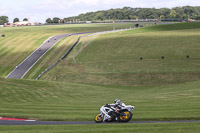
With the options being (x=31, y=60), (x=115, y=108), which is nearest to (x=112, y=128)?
(x=115, y=108)

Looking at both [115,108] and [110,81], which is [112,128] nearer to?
[115,108]

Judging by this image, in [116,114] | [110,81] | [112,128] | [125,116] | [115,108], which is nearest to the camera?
[112,128]

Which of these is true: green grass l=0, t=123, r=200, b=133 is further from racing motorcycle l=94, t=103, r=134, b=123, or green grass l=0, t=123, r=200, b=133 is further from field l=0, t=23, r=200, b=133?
racing motorcycle l=94, t=103, r=134, b=123

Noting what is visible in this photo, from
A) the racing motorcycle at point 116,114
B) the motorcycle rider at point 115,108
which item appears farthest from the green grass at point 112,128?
the motorcycle rider at point 115,108

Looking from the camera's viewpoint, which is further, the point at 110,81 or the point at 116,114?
the point at 110,81

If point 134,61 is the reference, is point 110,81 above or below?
below

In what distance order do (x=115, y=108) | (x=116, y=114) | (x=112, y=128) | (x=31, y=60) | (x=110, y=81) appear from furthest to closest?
1. (x=31, y=60)
2. (x=110, y=81)
3. (x=115, y=108)
4. (x=116, y=114)
5. (x=112, y=128)

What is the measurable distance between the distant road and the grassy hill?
7.63m

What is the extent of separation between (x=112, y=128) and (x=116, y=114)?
2.45m

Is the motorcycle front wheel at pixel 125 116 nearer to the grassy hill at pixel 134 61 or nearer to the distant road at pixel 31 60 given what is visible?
the grassy hill at pixel 134 61

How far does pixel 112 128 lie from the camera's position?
2211 cm

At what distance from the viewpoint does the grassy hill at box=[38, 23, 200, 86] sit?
2557 inches

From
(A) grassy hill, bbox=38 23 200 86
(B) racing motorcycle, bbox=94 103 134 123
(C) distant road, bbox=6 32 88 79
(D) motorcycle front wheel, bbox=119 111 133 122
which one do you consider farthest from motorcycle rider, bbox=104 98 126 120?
(C) distant road, bbox=6 32 88 79

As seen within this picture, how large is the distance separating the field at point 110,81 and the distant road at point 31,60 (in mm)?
1938
